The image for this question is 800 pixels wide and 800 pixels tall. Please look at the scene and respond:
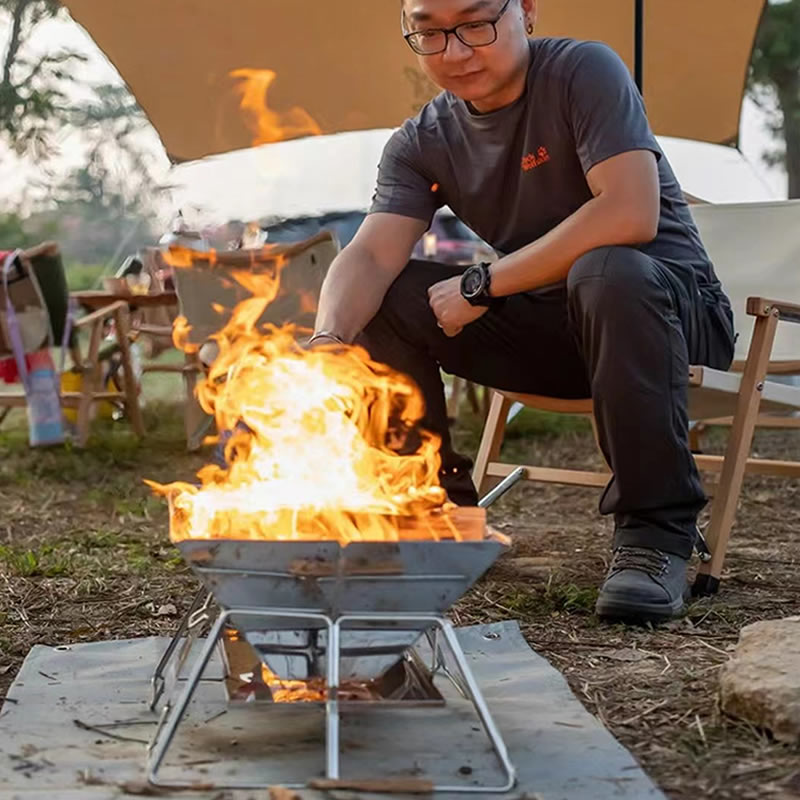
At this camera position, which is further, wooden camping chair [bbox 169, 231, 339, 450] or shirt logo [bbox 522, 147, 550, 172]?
wooden camping chair [bbox 169, 231, 339, 450]

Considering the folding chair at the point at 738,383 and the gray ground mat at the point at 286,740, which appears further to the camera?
the folding chair at the point at 738,383

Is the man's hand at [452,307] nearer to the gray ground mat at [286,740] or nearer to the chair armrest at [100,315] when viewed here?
the gray ground mat at [286,740]

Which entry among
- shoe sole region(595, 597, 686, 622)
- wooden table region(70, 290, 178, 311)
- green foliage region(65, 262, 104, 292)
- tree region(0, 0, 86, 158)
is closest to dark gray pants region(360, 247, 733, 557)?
shoe sole region(595, 597, 686, 622)

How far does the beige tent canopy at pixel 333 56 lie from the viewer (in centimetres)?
429

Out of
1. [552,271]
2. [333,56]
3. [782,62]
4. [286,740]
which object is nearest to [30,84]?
[333,56]

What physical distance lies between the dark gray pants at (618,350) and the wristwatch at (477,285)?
114mm

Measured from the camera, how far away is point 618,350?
2.12m

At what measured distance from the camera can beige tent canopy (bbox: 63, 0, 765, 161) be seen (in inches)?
169

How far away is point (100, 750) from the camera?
1.61 m

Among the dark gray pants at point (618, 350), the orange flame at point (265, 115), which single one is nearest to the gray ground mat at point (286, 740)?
the dark gray pants at point (618, 350)

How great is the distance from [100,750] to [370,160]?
12.4 feet

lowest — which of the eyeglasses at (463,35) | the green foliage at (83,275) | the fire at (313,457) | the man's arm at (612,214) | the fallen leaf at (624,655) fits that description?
the green foliage at (83,275)

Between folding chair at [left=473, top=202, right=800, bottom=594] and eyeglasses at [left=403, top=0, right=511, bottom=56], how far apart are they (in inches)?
28.4

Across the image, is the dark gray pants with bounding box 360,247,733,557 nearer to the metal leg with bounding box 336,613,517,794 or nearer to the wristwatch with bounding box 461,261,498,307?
the wristwatch with bounding box 461,261,498,307
